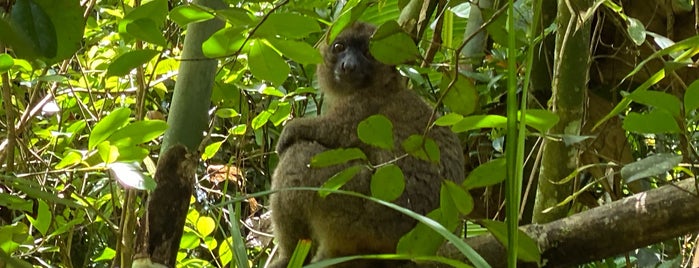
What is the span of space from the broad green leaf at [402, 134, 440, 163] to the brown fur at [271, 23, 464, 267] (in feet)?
4.15

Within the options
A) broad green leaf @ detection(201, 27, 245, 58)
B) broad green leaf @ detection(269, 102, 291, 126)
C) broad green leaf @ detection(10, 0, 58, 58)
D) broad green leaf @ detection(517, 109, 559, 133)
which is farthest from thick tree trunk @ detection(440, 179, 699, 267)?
broad green leaf @ detection(10, 0, 58, 58)

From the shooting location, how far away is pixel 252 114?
4.14 meters

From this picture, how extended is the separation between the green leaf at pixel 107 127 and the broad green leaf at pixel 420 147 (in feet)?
2.78

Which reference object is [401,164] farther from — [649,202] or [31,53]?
[31,53]

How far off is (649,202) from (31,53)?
1696 millimetres

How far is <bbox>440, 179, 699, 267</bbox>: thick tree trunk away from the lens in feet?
7.06

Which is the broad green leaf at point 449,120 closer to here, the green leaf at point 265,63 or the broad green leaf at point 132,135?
the green leaf at point 265,63

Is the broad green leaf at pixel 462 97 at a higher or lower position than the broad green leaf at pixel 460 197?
higher

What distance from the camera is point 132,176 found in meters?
2.05

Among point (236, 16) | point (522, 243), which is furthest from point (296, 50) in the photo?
point (522, 243)

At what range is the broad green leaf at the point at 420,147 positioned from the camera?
179 centimetres

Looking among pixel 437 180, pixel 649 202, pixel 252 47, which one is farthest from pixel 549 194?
pixel 252 47

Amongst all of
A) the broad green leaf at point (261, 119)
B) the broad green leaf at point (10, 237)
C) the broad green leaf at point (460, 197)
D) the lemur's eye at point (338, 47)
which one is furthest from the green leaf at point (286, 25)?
the lemur's eye at point (338, 47)

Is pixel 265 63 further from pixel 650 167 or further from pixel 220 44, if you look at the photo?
pixel 650 167
